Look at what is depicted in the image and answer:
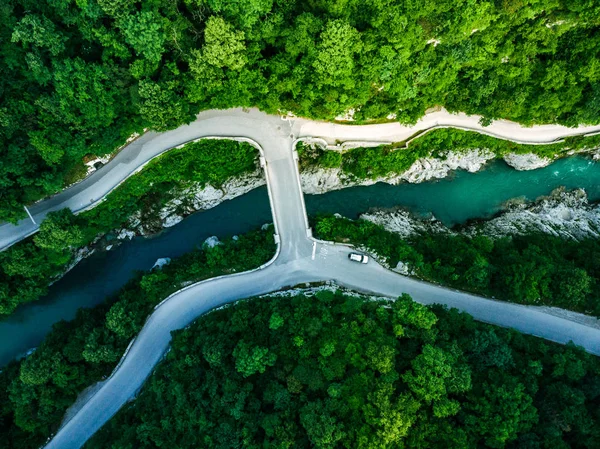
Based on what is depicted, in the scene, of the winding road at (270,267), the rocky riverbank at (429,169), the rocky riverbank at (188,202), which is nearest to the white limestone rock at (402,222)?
the rocky riverbank at (429,169)

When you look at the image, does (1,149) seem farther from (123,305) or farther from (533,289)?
(533,289)

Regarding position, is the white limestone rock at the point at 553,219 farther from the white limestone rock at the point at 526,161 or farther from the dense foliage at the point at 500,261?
the white limestone rock at the point at 526,161

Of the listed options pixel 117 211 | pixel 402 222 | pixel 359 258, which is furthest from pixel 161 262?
pixel 402 222

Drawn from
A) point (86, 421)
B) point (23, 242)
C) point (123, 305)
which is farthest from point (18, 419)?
point (23, 242)

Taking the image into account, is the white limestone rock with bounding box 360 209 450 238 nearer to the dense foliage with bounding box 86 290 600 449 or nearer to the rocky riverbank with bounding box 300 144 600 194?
the rocky riverbank with bounding box 300 144 600 194

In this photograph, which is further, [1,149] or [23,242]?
[23,242]
